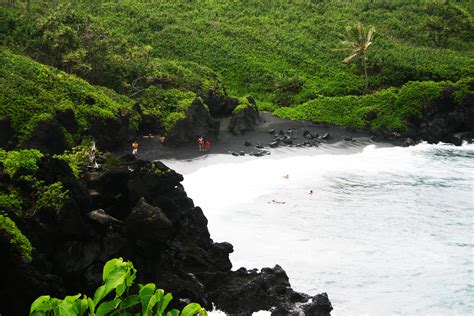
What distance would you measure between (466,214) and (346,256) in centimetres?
1169

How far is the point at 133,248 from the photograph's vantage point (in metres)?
22.2

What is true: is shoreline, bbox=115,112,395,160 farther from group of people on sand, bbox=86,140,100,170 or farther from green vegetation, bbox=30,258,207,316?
green vegetation, bbox=30,258,207,316

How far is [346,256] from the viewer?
29.2 meters

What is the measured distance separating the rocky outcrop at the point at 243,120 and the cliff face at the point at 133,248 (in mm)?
25985

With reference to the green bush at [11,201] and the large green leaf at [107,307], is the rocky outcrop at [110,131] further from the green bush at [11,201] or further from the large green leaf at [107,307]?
the large green leaf at [107,307]

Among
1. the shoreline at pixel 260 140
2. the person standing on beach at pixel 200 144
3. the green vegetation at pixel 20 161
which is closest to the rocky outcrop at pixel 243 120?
the shoreline at pixel 260 140

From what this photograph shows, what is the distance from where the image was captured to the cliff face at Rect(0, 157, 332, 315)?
18.9m

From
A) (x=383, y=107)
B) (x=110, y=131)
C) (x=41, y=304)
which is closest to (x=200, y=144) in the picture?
(x=110, y=131)

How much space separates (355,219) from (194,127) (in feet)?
60.1

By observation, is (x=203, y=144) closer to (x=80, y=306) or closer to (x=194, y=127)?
(x=194, y=127)

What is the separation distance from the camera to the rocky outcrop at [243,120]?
2037 inches

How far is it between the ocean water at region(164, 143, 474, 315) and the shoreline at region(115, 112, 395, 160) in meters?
1.26

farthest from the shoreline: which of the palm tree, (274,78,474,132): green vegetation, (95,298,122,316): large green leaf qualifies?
(95,298,122,316): large green leaf

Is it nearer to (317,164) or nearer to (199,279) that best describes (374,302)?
(199,279)
